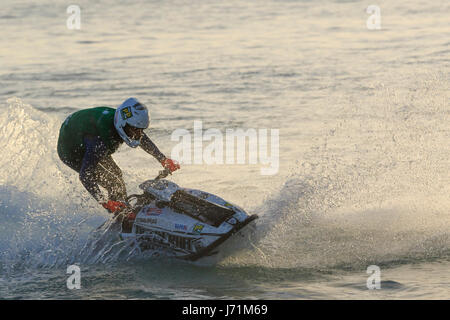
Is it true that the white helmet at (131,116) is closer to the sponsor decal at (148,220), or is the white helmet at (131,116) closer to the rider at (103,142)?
the rider at (103,142)

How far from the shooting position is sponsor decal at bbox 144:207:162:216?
353 inches

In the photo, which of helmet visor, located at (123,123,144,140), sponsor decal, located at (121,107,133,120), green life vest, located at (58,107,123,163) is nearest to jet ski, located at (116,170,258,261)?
helmet visor, located at (123,123,144,140)

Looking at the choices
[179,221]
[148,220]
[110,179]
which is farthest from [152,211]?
[110,179]

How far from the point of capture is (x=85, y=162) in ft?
28.9

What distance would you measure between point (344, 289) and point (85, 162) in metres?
3.15

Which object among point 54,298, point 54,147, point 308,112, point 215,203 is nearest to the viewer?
point 54,298

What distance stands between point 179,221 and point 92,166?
115cm

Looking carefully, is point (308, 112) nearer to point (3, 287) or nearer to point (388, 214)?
point (388, 214)

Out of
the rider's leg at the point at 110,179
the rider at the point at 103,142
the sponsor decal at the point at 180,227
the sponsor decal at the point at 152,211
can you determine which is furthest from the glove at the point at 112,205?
the sponsor decal at the point at 180,227

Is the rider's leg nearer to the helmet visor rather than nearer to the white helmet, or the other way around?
the helmet visor

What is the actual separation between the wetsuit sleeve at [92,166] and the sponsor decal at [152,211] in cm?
57

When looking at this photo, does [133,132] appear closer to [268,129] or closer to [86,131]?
[86,131]

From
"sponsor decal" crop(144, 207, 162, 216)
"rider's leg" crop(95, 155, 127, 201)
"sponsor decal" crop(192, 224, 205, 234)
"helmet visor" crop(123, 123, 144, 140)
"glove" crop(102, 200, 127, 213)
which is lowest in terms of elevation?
"sponsor decal" crop(192, 224, 205, 234)
